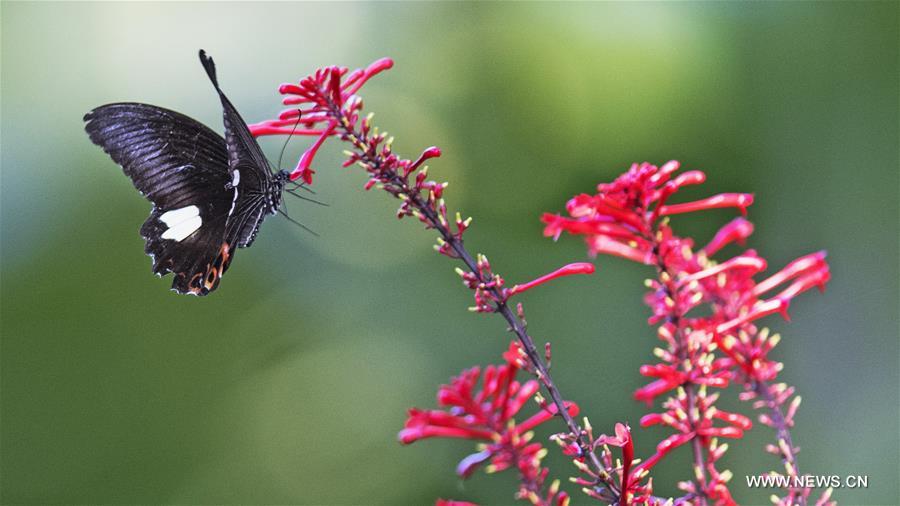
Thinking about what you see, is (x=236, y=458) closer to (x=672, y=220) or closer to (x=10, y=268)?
(x=10, y=268)

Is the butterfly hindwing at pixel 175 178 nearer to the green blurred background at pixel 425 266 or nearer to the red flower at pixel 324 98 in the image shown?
the red flower at pixel 324 98

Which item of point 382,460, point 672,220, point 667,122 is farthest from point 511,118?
point 382,460

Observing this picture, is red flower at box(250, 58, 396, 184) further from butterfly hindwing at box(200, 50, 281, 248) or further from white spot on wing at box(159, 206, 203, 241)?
white spot on wing at box(159, 206, 203, 241)

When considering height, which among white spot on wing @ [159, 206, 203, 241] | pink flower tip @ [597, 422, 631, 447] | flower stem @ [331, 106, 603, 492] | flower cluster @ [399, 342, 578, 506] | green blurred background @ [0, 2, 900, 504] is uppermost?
green blurred background @ [0, 2, 900, 504]

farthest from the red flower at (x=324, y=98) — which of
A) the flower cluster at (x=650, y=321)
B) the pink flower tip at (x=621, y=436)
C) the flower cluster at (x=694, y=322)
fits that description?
the pink flower tip at (x=621, y=436)

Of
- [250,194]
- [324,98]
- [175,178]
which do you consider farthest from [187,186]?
[324,98]

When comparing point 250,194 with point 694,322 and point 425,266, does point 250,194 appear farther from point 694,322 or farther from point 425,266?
point 425,266

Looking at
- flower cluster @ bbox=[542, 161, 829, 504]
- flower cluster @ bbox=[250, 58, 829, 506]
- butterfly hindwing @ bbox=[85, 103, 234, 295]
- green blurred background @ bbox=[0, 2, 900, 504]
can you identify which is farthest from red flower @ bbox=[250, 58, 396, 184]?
green blurred background @ bbox=[0, 2, 900, 504]
